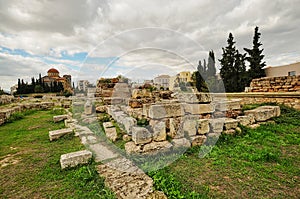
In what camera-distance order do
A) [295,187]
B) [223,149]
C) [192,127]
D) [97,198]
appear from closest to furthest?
[97,198], [295,187], [223,149], [192,127]

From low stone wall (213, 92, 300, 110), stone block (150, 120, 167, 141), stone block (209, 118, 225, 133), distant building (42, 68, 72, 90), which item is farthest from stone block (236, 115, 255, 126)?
distant building (42, 68, 72, 90)

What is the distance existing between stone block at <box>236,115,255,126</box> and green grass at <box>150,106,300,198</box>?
0.83 meters

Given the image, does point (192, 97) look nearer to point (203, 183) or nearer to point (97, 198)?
point (203, 183)

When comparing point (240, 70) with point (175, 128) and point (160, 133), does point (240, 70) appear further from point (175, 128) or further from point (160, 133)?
point (160, 133)

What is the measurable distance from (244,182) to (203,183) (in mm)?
700

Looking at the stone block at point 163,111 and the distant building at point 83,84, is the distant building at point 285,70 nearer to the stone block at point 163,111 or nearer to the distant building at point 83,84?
the stone block at point 163,111

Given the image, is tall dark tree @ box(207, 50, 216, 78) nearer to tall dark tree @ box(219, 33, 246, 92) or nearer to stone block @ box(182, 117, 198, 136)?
tall dark tree @ box(219, 33, 246, 92)

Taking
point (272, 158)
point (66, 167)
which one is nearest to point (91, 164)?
point (66, 167)

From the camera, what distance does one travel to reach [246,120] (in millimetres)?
5449

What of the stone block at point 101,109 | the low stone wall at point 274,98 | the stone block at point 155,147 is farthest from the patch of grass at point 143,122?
the low stone wall at point 274,98

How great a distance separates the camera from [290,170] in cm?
295

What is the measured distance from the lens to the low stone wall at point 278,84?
792cm

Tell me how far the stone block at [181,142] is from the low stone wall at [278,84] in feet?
24.6

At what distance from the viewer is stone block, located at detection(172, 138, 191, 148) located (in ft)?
12.9
